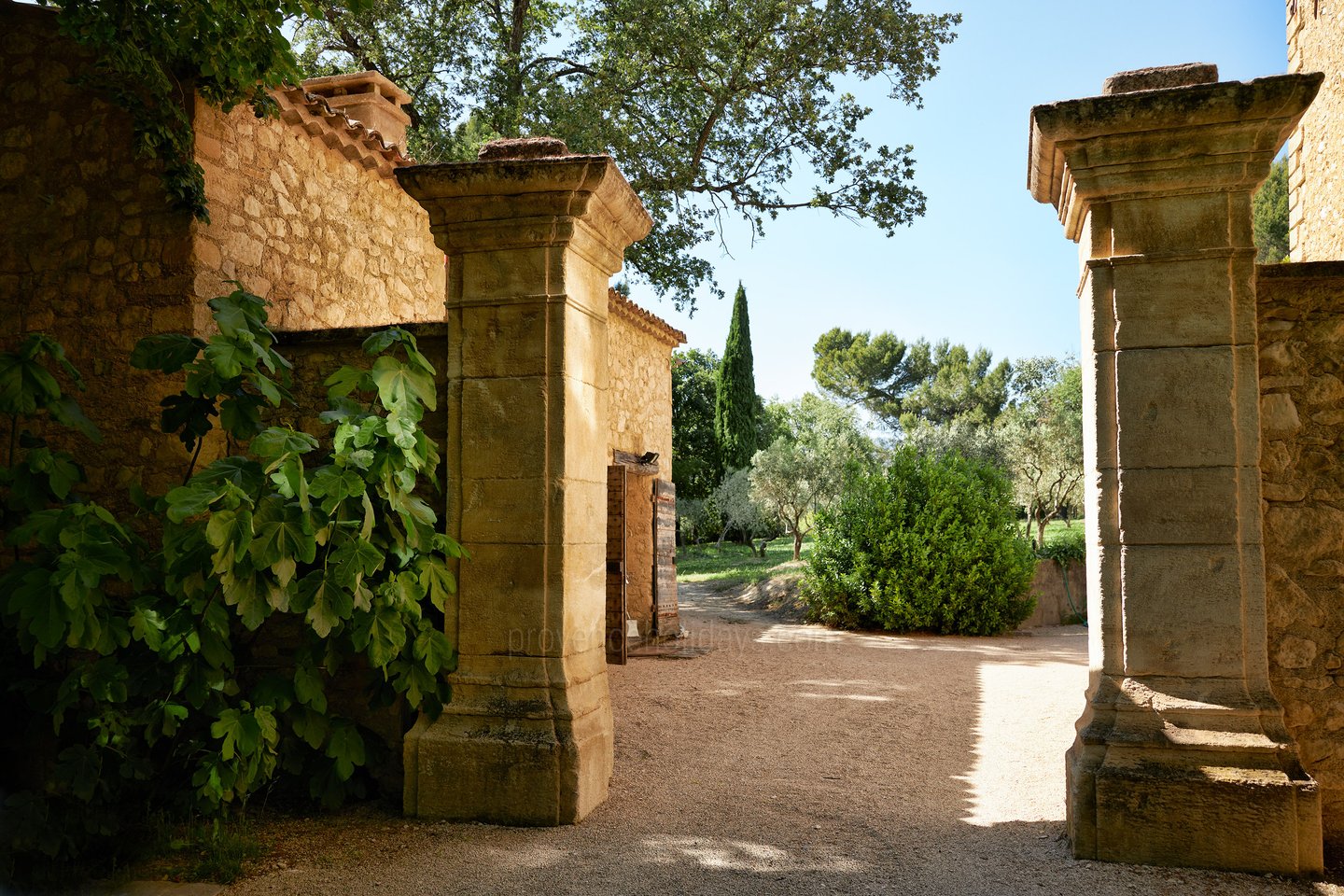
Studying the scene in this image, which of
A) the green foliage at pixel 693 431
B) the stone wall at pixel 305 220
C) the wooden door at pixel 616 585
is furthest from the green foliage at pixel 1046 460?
the stone wall at pixel 305 220

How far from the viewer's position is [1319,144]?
5.52m

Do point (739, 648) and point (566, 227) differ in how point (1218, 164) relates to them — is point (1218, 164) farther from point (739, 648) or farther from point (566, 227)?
point (739, 648)

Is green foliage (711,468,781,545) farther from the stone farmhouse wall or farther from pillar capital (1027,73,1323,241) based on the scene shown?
pillar capital (1027,73,1323,241)

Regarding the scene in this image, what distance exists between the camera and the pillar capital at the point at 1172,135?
9.84 feet

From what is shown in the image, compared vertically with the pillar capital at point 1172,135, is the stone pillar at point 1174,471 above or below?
below

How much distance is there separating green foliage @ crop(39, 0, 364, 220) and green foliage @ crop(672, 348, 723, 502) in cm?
2077

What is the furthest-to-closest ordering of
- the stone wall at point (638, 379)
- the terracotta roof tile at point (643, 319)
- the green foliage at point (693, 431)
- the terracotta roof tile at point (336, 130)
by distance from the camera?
the green foliage at point (693, 431) → the stone wall at point (638, 379) → the terracotta roof tile at point (643, 319) → the terracotta roof tile at point (336, 130)

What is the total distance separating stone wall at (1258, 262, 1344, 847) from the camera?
3209mm

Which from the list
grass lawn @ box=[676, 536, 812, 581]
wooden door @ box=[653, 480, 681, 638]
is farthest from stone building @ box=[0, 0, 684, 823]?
grass lawn @ box=[676, 536, 812, 581]

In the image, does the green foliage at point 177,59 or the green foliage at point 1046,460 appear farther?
the green foliage at point 1046,460

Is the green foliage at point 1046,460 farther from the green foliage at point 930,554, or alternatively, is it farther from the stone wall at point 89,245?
the stone wall at point 89,245

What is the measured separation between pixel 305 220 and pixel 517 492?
9.33ft

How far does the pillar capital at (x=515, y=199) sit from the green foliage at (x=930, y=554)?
8.25 metres

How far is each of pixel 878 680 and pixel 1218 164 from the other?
568cm
